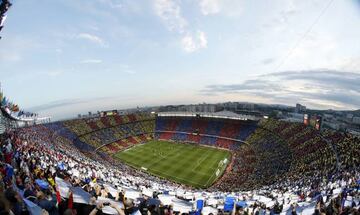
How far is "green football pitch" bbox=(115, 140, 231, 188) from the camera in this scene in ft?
149

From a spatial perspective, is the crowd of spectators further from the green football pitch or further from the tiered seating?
the tiered seating

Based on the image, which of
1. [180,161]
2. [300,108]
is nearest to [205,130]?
[180,161]

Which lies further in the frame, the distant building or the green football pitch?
the distant building

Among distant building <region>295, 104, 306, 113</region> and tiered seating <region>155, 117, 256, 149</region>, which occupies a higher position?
distant building <region>295, 104, 306, 113</region>

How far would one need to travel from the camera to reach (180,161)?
54.5m

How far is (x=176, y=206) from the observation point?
1235 centimetres

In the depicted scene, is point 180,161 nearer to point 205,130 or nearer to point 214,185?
point 214,185

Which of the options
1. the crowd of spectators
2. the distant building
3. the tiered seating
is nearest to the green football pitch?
the crowd of spectators

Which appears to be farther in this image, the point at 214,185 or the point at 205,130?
the point at 205,130

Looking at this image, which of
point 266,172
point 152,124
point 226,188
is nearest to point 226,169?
point 266,172

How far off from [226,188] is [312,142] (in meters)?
20.2

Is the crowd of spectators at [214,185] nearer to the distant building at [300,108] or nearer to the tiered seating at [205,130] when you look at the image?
the tiered seating at [205,130]

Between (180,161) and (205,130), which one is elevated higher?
(205,130)

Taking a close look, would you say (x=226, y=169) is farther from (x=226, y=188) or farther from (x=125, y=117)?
(x=125, y=117)
